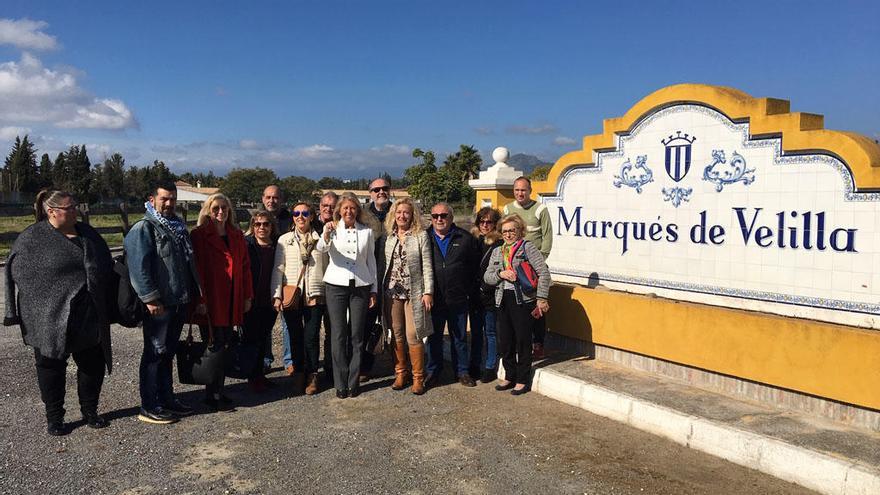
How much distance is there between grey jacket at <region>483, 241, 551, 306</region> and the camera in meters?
4.91

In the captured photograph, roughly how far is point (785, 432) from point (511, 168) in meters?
4.69

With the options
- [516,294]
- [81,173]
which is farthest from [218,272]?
[81,173]

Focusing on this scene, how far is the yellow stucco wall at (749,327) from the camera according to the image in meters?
4.02

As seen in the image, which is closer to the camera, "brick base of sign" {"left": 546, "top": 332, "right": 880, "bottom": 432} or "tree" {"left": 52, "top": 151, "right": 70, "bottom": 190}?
"brick base of sign" {"left": 546, "top": 332, "right": 880, "bottom": 432}

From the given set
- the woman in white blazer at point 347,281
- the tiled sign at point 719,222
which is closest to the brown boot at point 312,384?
the woman in white blazer at point 347,281

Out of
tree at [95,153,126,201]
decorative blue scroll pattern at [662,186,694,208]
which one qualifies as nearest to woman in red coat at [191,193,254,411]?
decorative blue scroll pattern at [662,186,694,208]

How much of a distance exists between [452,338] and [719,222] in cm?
232

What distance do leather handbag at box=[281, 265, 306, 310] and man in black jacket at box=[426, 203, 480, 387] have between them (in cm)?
106

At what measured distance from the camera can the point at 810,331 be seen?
4.16 meters

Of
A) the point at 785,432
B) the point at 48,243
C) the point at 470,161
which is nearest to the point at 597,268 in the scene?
the point at 785,432

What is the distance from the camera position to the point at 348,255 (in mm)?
4887

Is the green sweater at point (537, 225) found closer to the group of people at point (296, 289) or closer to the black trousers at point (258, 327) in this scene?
the group of people at point (296, 289)

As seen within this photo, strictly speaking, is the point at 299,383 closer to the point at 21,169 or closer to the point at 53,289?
the point at 53,289

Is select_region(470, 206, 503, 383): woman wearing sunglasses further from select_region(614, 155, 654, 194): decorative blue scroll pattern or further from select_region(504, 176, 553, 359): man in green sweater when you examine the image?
select_region(614, 155, 654, 194): decorative blue scroll pattern
